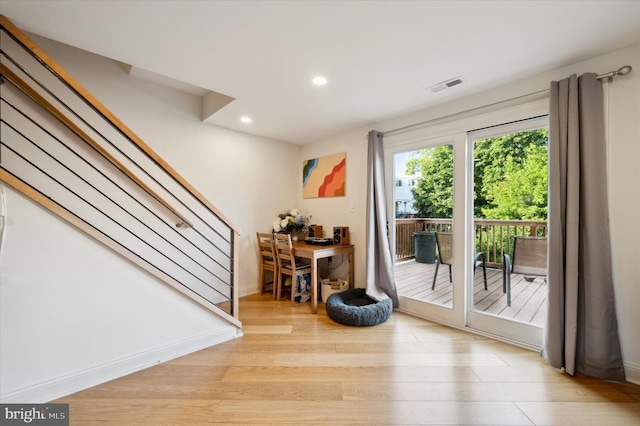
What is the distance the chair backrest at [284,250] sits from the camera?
2.92 metres

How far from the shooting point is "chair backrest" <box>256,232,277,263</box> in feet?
10.4

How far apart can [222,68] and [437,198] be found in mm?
2290

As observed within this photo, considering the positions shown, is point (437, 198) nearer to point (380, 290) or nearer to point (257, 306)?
point (380, 290)

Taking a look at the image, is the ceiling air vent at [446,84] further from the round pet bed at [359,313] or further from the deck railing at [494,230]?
the round pet bed at [359,313]

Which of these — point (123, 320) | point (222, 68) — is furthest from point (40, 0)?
point (123, 320)

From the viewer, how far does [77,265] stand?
4.84 ft

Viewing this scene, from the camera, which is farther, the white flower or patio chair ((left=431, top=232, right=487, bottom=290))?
the white flower

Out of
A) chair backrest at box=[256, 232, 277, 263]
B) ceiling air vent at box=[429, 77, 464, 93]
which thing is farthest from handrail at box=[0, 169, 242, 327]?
ceiling air vent at box=[429, 77, 464, 93]

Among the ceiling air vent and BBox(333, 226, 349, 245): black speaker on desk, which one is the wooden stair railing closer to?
BBox(333, 226, 349, 245): black speaker on desk

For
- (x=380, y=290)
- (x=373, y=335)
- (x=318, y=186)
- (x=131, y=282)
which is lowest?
(x=373, y=335)

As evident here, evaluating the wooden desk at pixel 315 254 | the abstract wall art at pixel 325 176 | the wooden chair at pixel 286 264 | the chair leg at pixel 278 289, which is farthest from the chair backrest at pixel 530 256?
the chair leg at pixel 278 289

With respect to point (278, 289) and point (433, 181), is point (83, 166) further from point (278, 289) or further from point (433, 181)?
point (433, 181)

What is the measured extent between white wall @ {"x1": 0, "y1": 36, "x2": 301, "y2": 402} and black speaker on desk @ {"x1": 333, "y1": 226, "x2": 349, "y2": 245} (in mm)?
1561

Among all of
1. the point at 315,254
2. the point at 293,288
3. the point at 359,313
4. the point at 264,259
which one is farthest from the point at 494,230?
the point at 264,259
